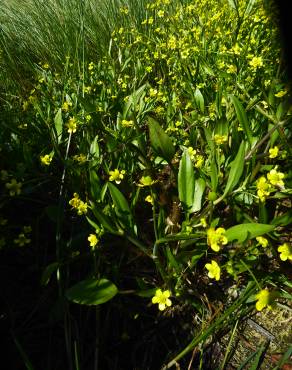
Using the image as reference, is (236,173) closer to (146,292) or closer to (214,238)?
(214,238)

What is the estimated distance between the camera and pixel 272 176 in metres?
1.06

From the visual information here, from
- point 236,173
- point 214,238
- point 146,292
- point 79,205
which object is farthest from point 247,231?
point 79,205

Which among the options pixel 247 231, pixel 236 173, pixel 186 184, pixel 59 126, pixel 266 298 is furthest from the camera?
pixel 59 126

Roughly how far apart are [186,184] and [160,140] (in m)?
0.21

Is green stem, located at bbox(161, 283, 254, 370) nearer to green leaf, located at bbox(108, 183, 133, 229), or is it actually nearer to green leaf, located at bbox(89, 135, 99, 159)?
green leaf, located at bbox(108, 183, 133, 229)

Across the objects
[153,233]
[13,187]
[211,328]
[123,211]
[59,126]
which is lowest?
[211,328]

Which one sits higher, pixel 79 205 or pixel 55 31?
pixel 55 31

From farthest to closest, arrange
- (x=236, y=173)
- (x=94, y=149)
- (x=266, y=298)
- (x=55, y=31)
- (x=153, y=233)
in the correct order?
(x=55, y=31) → (x=94, y=149) → (x=153, y=233) → (x=236, y=173) → (x=266, y=298)

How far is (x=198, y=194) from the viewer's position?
4.06 feet

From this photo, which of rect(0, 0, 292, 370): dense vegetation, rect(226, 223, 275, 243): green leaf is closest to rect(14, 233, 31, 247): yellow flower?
rect(0, 0, 292, 370): dense vegetation

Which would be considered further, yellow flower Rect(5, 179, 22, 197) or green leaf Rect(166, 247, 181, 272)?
yellow flower Rect(5, 179, 22, 197)

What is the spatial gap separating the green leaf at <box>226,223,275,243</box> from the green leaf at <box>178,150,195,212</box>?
0.69ft

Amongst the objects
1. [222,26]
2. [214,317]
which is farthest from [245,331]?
[222,26]

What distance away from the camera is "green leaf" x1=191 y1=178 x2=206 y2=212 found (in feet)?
4.02
